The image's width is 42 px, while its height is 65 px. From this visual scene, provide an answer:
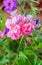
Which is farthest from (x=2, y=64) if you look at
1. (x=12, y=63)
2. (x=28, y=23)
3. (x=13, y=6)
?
(x=13, y=6)

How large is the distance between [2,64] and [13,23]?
0.42ft

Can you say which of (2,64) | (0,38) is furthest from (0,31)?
(2,64)

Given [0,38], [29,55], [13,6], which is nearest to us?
[29,55]

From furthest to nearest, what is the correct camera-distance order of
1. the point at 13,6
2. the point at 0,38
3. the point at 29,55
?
the point at 13,6
the point at 0,38
the point at 29,55

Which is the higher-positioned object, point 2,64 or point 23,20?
point 23,20

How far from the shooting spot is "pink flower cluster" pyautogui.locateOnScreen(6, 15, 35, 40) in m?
0.71

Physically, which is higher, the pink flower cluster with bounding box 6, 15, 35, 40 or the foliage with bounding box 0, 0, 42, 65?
the pink flower cluster with bounding box 6, 15, 35, 40

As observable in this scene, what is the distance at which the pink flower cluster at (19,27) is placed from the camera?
0.71 metres

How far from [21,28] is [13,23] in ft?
0.11

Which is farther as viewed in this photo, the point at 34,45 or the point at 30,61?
the point at 34,45

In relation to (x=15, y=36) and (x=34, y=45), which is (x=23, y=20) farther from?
(x=34, y=45)

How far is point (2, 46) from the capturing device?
2.68 ft

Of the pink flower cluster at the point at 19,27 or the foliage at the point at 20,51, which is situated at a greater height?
the pink flower cluster at the point at 19,27

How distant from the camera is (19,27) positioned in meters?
0.71
